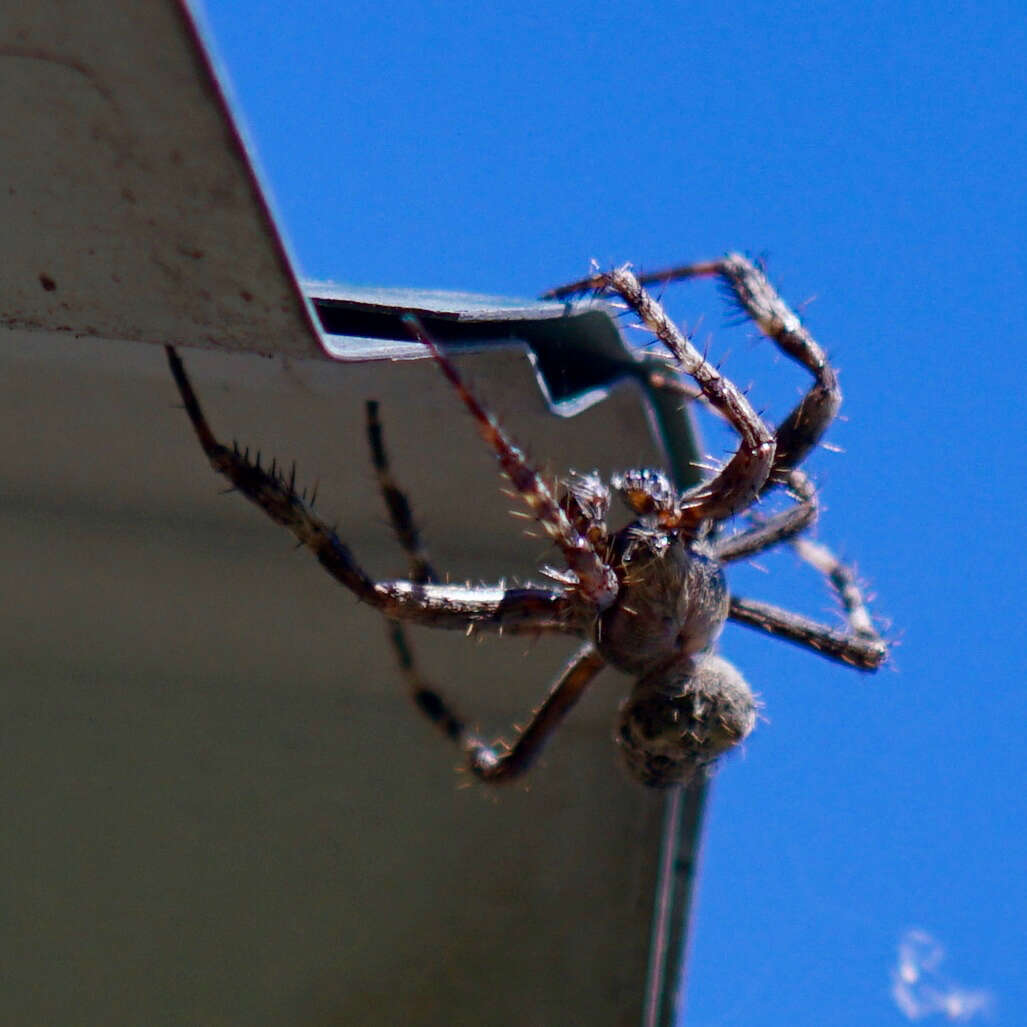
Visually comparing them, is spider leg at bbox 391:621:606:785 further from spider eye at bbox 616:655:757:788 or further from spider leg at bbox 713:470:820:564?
spider leg at bbox 713:470:820:564

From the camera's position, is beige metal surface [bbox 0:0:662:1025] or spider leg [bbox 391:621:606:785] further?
spider leg [bbox 391:621:606:785]

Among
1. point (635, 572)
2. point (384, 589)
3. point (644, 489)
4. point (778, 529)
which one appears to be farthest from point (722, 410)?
point (384, 589)

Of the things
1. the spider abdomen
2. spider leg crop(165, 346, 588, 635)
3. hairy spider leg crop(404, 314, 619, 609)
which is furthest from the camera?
the spider abdomen

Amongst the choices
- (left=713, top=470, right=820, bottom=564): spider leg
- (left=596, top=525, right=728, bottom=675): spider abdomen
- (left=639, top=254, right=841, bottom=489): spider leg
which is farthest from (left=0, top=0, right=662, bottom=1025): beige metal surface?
(left=713, top=470, right=820, bottom=564): spider leg

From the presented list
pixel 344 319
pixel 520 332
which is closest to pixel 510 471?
pixel 520 332

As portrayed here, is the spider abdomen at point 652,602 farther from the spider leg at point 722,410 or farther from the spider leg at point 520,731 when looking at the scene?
the spider leg at point 722,410

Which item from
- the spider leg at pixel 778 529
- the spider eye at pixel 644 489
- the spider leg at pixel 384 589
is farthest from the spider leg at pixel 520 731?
the spider leg at pixel 778 529

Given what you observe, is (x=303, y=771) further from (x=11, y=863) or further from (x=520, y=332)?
(x=520, y=332)

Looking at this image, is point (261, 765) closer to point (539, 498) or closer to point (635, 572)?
point (539, 498)
